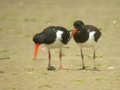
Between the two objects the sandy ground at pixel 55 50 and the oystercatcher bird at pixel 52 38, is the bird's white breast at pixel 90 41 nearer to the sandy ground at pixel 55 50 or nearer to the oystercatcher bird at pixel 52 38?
the oystercatcher bird at pixel 52 38

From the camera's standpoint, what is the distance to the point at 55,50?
12.5 m

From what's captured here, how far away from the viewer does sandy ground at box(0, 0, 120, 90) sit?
344 inches

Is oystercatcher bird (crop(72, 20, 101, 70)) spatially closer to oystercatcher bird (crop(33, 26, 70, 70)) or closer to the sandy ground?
oystercatcher bird (crop(33, 26, 70, 70))

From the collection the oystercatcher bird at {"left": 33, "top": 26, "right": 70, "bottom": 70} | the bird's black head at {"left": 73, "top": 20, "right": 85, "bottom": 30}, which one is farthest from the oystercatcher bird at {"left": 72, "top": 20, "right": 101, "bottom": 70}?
the oystercatcher bird at {"left": 33, "top": 26, "right": 70, "bottom": 70}

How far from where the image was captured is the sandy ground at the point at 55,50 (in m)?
8.73

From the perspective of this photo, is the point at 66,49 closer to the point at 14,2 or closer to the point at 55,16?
the point at 55,16

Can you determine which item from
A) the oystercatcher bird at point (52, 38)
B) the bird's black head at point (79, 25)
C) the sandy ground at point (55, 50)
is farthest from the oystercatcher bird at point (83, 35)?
the sandy ground at point (55, 50)

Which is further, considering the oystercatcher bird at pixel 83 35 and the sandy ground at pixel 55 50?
the oystercatcher bird at pixel 83 35

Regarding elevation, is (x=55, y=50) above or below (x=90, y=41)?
below

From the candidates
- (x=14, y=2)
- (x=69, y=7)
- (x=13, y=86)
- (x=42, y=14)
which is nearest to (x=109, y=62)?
(x=13, y=86)

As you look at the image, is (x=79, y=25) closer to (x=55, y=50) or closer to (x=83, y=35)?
(x=83, y=35)

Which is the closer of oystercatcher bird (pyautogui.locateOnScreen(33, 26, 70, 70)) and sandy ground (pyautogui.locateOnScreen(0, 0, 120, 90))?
sandy ground (pyautogui.locateOnScreen(0, 0, 120, 90))

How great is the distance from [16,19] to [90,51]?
7.02m

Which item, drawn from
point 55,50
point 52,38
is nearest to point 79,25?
point 52,38
